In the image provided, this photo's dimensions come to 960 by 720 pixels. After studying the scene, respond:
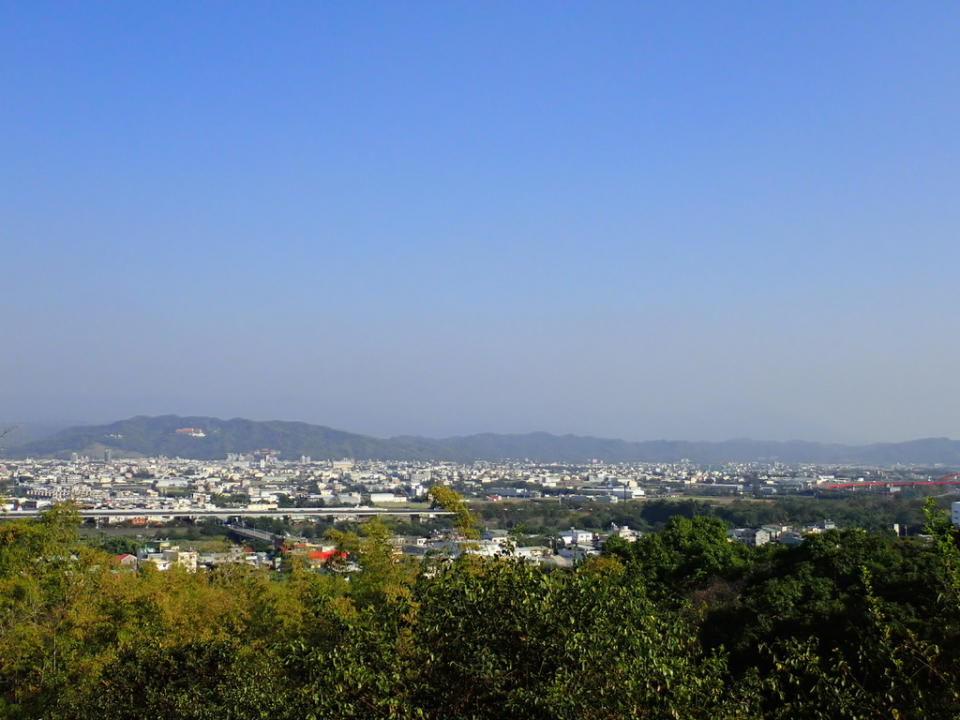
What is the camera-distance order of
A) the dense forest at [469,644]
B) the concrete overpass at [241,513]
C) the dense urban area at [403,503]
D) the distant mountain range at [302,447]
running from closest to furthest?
the dense forest at [469,644] → the dense urban area at [403,503] → the concrete overpass at [241,513] → the distant mountain range at [302,447]

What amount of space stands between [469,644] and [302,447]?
158 m

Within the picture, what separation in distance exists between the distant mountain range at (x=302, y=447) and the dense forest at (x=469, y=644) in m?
129

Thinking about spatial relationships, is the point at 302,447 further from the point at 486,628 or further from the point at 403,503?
the point at 486,628

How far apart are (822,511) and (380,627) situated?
5222cm

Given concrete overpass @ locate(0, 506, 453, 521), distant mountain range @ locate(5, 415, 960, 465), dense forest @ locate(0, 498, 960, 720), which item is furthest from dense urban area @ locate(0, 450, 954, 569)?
distant mountain range @ locate(5, 415, 960, 465)

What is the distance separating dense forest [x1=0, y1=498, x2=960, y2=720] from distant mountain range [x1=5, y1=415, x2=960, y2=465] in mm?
128977

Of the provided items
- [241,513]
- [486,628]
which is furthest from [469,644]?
[241,513]

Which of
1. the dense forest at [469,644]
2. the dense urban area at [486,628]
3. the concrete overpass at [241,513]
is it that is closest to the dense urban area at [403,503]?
the concrete overpass at [241,513]

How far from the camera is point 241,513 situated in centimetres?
5788

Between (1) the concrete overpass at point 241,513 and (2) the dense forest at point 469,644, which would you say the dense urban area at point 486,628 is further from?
(1) the concrete overpass at point 241,513

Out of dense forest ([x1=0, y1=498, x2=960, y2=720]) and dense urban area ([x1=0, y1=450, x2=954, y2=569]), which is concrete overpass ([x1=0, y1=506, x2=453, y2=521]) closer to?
dense urban area ([x1=0, y1=450, x2=954, y2=569])

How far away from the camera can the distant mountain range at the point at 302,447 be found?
488 ft

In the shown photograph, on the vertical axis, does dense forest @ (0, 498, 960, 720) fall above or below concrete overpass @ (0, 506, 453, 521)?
above

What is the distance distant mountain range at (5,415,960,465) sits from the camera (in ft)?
488
